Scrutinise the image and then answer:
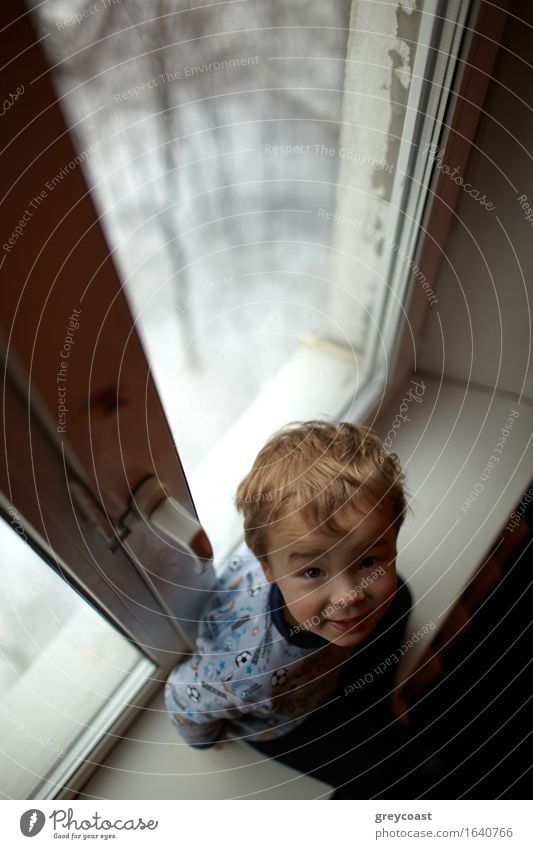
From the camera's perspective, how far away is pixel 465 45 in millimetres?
392

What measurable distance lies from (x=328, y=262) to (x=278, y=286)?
0.06m

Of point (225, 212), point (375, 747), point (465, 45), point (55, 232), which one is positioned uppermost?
point (465, 45)

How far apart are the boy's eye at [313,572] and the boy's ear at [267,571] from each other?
0.09 feet

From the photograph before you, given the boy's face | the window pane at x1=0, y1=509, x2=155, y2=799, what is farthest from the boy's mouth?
the window pane at x1=0, y1=509, x2=155, y2=799

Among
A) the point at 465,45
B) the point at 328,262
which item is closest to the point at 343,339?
the point at 328,262

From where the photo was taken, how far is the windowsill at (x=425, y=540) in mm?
366

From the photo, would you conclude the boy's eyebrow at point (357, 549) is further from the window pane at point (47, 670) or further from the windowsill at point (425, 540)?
the window pane at point (47, 670)

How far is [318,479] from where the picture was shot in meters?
0.35

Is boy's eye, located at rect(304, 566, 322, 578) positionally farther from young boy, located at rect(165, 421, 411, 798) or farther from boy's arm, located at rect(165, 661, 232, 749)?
boy's arm, located at rect(165, 661, 232, 749)

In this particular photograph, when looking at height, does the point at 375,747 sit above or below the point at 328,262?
below

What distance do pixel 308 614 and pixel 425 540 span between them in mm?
114

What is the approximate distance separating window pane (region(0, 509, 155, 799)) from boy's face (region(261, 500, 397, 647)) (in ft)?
0.39

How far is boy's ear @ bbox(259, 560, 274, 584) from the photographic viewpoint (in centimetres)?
36

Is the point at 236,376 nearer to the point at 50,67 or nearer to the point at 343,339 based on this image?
the point at 343,339
